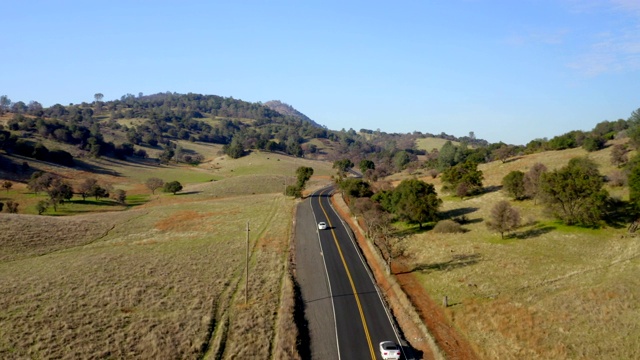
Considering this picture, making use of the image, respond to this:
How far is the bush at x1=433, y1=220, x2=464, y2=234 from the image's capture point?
57.7 m

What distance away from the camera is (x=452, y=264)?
149 feet

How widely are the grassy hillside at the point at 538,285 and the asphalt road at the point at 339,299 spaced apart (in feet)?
20.7

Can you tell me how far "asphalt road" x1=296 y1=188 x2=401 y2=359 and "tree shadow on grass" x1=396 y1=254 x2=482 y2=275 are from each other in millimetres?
6596

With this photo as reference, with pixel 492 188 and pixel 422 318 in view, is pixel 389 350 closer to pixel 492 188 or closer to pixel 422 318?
pixel 422 318

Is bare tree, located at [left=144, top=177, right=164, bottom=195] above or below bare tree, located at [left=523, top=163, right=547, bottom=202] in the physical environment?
below

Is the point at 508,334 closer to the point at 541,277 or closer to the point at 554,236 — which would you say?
the point at 541,277

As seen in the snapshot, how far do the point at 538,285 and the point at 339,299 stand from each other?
64.3 ft

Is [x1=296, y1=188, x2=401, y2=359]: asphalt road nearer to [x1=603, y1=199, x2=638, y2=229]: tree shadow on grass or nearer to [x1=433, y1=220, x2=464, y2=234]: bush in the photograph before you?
[x1=433, y1=220, x2=464, y2=234]: bush

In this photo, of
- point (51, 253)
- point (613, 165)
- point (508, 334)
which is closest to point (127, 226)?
point (51, 253)

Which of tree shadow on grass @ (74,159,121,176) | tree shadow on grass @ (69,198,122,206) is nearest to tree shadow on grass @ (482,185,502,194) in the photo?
tree shadow on grass @ (69,198,122,206)

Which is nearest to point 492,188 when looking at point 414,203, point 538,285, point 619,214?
point 619,214

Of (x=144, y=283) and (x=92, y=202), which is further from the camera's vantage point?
(x=92, y=202)

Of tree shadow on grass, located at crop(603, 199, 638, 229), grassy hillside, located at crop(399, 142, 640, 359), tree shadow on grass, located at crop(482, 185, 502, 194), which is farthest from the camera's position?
tree shadow on grass, located at crop(482, 185, 502, 194)

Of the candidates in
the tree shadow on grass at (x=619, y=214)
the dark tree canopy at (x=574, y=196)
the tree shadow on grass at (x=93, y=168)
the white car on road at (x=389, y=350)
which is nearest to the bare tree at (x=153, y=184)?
the tree shadow on grass at (x=93, y=168)
